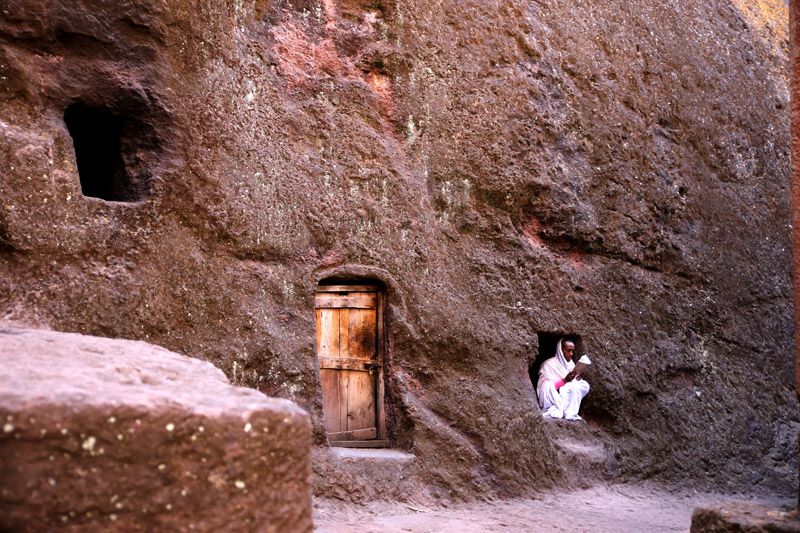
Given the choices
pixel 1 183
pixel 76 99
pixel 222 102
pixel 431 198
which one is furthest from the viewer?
pixel 431 198

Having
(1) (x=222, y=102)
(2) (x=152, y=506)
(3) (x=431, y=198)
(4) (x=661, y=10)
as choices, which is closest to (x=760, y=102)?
(4) (x=661, y=10)

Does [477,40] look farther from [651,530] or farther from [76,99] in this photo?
[651,530]

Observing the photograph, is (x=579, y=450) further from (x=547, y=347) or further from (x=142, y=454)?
(x=142, y=454)

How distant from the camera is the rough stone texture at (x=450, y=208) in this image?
562 centimetres

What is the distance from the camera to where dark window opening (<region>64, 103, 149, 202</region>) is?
5.93 metres

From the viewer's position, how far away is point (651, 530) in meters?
6.65

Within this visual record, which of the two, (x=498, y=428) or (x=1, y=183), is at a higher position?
(x=1, y=183)

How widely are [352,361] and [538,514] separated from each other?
5.41 feet

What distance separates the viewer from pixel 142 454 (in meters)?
2.90

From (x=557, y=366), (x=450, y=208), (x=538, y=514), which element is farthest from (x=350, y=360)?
(x=557, y=366)

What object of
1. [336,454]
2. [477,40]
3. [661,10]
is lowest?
[336,454]

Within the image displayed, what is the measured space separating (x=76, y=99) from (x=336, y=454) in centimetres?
269

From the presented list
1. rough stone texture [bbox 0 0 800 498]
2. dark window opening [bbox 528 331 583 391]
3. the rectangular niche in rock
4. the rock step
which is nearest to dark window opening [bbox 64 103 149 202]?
rough stone texture [bbox 0 0 800 498]

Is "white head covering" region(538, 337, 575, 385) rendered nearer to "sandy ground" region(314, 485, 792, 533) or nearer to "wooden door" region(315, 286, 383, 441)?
"sandy ground" region(314, 485, 792, 533)
